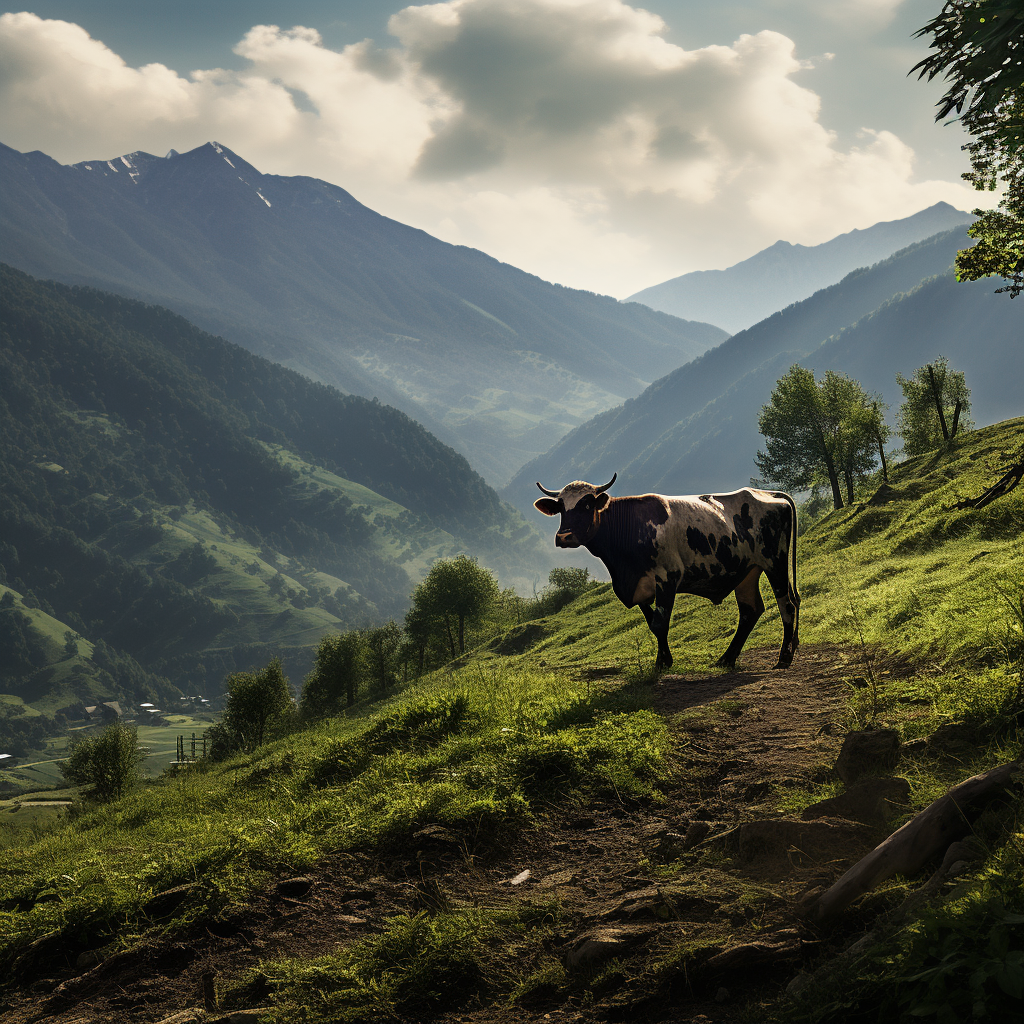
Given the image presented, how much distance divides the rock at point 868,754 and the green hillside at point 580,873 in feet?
A: 0.41

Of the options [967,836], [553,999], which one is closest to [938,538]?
[967,836]

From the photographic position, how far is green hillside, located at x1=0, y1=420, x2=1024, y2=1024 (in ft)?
11.9

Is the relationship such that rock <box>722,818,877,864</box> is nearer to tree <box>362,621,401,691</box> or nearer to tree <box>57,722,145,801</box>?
tree <box>57,722,145,801</box>

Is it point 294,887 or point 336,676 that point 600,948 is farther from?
point 336,676

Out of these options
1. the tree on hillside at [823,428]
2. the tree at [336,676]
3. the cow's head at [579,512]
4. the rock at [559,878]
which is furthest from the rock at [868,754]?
the tree at [336,676]

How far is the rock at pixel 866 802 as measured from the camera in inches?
194

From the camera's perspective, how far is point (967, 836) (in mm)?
3865

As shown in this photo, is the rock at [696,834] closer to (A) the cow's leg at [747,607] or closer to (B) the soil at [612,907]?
(B) the soil at [612,907]

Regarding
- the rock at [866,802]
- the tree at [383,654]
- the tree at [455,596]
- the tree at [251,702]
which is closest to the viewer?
the rock at [866,802]

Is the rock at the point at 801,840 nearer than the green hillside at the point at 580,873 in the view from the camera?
No

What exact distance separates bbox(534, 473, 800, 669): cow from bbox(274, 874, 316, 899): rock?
7.43 metres

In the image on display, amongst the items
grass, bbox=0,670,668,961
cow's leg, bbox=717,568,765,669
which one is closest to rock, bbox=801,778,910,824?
grass, bbox=0,670,668,961

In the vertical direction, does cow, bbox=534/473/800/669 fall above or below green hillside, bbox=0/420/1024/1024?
above

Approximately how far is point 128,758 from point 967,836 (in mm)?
59448
